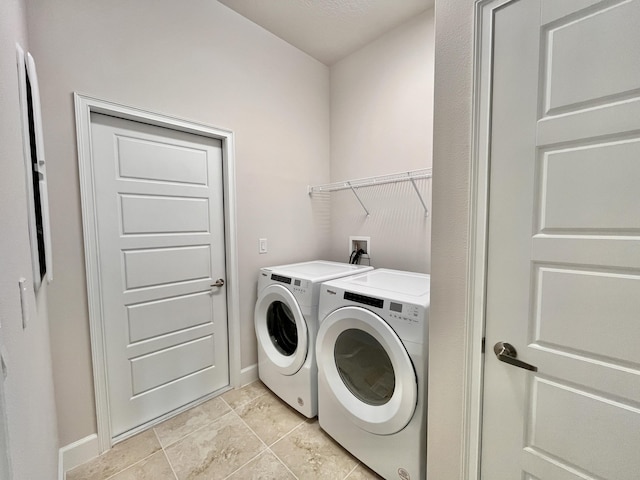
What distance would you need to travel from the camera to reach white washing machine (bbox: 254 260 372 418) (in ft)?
5.60

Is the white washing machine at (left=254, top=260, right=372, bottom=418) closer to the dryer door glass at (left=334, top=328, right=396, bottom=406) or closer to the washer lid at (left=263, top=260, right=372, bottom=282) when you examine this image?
the washer lid at (left=263, top=260, right=372, bottom=282)

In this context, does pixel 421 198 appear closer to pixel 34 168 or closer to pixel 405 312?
pixel 405 312

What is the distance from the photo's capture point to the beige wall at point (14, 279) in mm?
531

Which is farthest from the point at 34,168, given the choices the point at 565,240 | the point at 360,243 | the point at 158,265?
the point at 360,243

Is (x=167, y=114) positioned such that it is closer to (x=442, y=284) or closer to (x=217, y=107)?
(x=217, y=107)

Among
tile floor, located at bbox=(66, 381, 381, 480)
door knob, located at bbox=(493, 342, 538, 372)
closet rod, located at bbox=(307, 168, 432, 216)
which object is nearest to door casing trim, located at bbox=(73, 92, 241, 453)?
tile floor, located at bbox=(66, 381, 381, 480)

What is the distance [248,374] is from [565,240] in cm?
223

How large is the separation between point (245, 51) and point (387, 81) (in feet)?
3.76

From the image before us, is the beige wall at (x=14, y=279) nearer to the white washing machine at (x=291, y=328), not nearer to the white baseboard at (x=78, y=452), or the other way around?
the white baseboard at (x=78, y=452)

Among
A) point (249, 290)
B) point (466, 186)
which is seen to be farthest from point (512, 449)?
point (249, 290)

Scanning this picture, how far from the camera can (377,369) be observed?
4.74ft

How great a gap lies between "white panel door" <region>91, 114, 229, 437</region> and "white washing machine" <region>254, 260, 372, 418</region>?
0.34 meters

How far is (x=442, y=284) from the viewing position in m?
1.06

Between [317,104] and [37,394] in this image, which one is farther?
[317,104]
